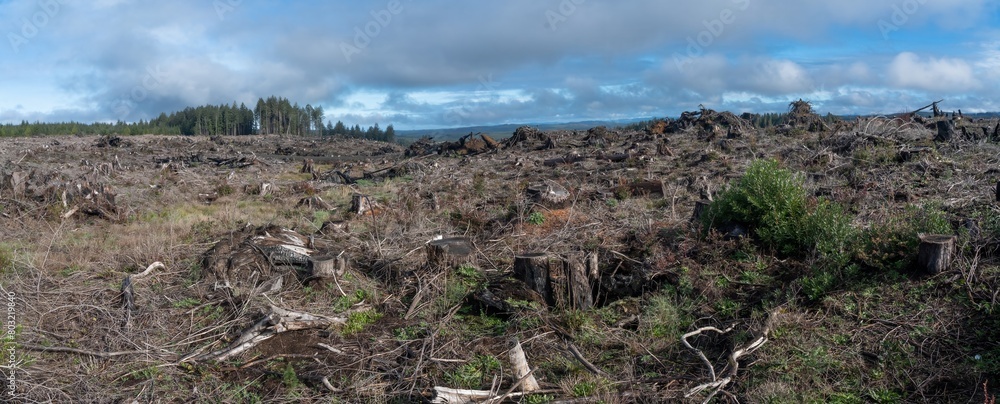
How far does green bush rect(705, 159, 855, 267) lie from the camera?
5.23m

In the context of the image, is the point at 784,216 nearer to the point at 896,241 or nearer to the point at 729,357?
the point at 896,241

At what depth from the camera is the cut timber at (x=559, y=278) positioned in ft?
17.4

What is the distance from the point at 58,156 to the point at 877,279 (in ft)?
90.1

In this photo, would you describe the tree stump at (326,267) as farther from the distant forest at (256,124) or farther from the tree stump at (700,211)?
the distant forest at (256,124)

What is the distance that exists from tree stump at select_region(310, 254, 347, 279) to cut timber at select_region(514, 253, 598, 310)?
1832 millimetres

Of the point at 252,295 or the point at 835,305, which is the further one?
the point at 252,295

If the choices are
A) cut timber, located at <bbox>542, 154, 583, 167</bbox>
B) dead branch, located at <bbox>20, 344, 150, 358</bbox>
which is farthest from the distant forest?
→ dead branch, located at <bbox>20, 344, 150, 358</bbox>

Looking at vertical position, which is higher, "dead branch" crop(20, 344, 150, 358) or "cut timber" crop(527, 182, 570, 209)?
"cut timber" crop(527, 182, 570, 209)

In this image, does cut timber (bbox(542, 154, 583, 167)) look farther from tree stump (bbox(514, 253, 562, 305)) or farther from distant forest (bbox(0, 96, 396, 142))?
distant forest (bbox(0, 96, 396, 142))

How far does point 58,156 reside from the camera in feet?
77.3

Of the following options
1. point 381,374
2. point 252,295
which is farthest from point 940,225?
point 252,295

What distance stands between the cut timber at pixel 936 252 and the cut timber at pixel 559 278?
8.48ft

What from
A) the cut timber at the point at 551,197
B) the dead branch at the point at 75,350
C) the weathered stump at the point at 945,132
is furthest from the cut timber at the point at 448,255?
the weathered stump at the point at 945,132

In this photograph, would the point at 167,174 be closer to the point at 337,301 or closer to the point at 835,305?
the point at 337,301
